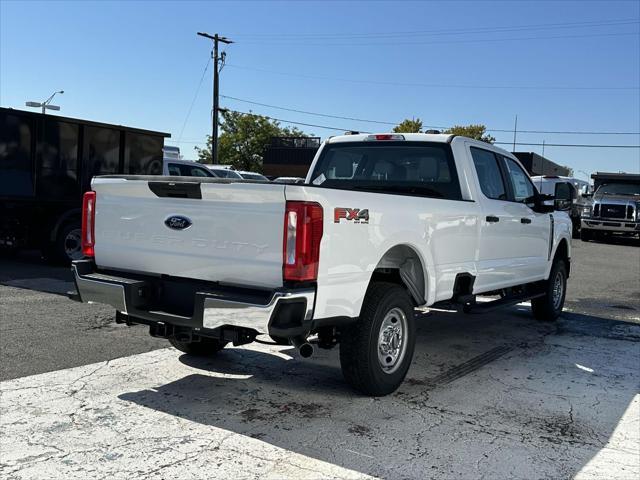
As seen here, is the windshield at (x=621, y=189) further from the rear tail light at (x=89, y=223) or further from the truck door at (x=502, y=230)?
the rear tail light at (x=89, y=223)

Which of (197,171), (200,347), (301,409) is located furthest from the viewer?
(197,171)

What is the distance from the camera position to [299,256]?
13.3ft

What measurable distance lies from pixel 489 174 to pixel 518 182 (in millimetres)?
847

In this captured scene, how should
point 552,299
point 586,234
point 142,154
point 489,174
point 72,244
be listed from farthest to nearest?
point 586,234 < point 142,154 < point 72,244 < point 552,299 < point 489,174

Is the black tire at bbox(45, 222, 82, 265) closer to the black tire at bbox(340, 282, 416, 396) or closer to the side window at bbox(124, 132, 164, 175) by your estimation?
the side window at bbox(124, 132, 164, 175)

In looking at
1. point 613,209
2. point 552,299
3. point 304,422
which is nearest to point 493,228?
point 552,299

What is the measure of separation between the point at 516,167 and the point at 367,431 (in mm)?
4410

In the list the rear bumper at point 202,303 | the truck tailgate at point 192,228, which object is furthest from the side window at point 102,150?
the rear bumper at point 202,303

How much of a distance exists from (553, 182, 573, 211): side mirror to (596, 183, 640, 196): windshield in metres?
18.2

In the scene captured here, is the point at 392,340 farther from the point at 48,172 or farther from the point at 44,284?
the point at 48,172

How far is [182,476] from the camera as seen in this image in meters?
3.57

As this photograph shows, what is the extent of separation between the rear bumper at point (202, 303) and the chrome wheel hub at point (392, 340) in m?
0.97

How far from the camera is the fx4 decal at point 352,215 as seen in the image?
13.9 feet

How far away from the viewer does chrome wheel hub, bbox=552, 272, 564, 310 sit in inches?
340
